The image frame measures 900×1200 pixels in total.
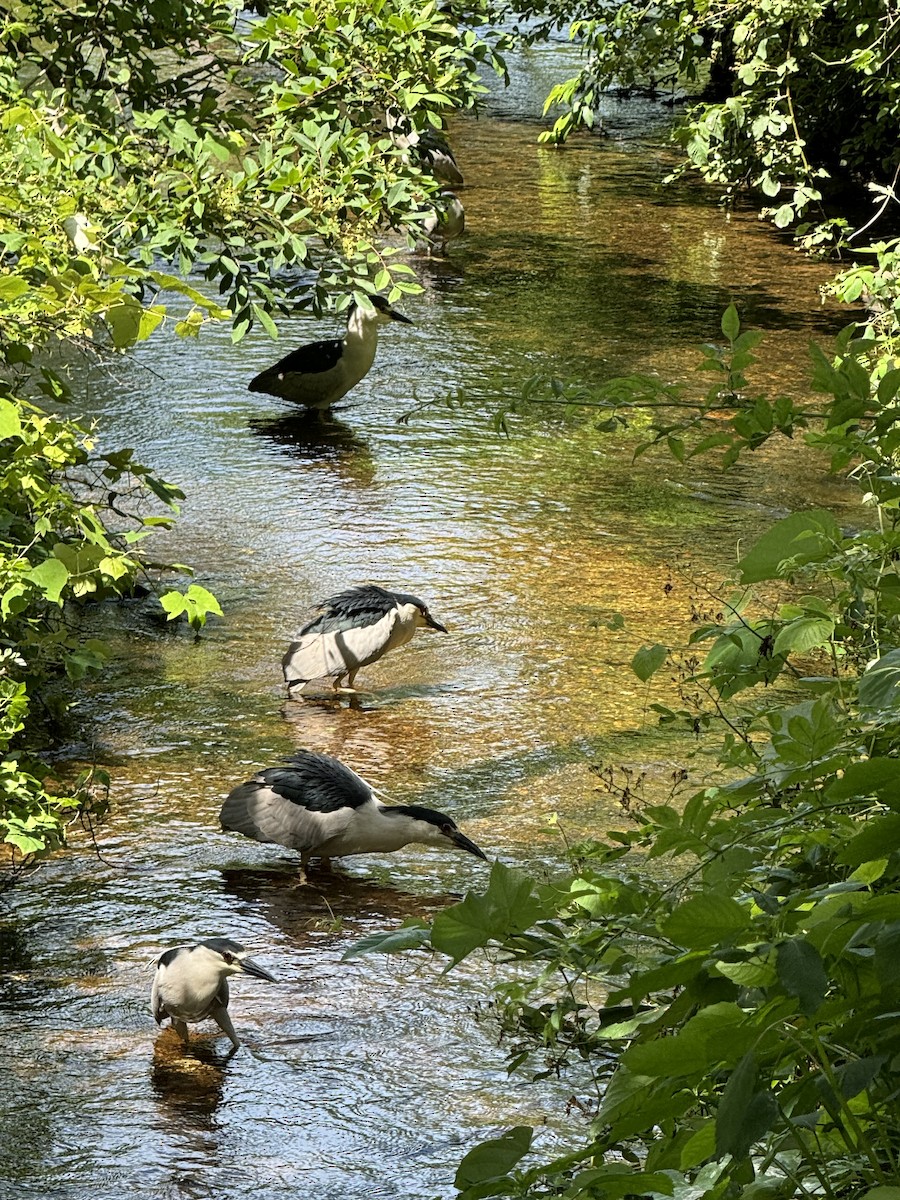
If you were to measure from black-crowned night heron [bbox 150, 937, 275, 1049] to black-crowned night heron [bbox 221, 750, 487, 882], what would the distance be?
0.90 m

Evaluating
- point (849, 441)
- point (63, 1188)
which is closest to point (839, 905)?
point (849, 441)

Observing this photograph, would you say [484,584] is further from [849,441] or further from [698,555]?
[849,441]

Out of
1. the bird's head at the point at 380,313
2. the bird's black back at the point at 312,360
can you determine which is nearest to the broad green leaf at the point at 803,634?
the bird's head at the point at 380,313

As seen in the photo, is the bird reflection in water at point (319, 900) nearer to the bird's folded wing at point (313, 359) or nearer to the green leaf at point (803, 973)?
the green leaf at point (803, 973)

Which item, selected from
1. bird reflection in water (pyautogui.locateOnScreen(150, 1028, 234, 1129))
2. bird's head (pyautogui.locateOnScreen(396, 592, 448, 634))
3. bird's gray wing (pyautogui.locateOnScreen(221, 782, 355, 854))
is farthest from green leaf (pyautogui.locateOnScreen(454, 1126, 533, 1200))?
bird's head (pyautogui.locateOnScreen(396, 592, 448, 634))

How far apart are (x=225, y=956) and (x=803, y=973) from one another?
3.27 meters

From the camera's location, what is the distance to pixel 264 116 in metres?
7.44

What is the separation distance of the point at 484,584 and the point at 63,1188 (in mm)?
4653

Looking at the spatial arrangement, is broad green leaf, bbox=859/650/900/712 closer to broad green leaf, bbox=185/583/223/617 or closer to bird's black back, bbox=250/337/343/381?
broad green leaf, bbox=185/583/223/617

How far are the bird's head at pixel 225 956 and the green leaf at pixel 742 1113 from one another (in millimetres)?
3175

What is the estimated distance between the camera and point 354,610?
22.7ft

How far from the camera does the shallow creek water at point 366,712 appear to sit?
4.31 metres

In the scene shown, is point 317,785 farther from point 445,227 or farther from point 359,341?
point 445,227

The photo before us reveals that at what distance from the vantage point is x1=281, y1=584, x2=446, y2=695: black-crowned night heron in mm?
6816
